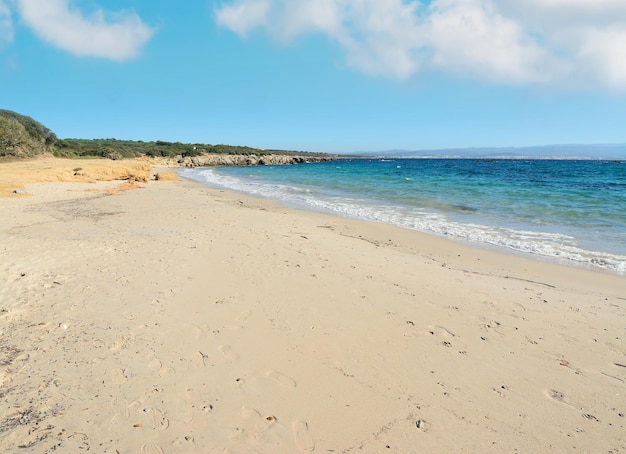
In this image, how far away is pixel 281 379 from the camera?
3.35 meters

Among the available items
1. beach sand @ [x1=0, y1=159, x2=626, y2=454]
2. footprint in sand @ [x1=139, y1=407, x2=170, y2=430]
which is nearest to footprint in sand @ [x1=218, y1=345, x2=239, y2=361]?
beach sand @ [x1=0, y1=159, x2=626, y2=454]

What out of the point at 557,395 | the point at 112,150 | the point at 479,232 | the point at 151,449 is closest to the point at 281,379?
the point at 151,449

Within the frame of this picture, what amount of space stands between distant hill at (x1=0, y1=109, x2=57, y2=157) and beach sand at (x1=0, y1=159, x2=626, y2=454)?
2858 centimetres

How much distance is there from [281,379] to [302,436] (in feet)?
2.28

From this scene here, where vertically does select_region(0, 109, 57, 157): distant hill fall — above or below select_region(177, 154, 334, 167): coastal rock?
above

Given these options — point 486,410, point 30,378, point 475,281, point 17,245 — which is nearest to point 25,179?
point 17,245

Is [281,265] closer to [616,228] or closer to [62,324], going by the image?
[62,324]

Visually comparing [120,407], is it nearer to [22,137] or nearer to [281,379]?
[281,379]

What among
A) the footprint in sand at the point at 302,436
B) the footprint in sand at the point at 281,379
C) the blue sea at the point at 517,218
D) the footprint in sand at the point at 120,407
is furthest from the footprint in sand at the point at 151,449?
the blue sea at the point at 517,218

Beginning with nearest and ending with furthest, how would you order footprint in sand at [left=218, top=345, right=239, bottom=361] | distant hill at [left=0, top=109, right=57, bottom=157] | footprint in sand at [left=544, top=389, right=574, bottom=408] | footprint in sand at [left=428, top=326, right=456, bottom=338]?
1. footprint in sand at [left=544, top=389, right=574, bottom=408]
2. footprint in sand at [left=218, top=345, right=239, bottom=361]
3. footprint in sand at [left=428, top=326, right=456, bottom=338]
4. distant hill at [left=0, top=109, right=57, bottom=157]

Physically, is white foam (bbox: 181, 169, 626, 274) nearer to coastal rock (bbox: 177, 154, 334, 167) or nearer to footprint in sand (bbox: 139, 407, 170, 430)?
footprint in sand (bbox: 139, 407, 170, 430)

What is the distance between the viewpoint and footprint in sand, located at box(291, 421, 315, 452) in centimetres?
261

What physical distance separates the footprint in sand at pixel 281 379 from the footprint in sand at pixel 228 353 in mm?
430

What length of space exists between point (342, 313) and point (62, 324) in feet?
10.6
